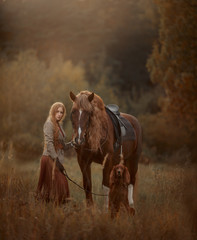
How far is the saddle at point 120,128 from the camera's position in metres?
6.20

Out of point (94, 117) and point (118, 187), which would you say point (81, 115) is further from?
point (118, 187)

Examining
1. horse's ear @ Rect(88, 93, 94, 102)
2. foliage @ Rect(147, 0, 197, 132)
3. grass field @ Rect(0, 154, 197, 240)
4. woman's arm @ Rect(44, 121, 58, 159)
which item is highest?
foliage @ Rect(147, 0, 197, 132)

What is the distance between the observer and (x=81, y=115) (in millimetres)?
5082

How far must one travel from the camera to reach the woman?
16.8 feet

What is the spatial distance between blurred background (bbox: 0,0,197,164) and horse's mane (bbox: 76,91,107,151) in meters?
3.30

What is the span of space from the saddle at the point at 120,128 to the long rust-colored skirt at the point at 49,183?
132cm

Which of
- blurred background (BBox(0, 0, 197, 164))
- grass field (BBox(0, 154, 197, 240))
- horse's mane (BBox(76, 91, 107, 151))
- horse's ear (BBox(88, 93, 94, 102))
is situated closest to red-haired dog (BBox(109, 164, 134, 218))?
grass field (BBox(0, 154, 197, 240))

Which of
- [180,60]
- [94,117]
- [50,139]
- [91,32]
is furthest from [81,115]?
[91,32]

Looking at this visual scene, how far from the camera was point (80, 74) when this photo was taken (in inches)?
672

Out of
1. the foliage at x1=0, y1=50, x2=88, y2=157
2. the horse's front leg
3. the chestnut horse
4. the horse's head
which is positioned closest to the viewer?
the horse's head

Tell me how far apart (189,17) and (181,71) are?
6.94ft

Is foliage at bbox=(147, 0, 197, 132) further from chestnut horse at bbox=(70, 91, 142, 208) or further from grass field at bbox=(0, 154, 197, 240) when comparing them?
grass field at bbox=(0, 154, 197, 240)

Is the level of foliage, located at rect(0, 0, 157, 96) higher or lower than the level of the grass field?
higher

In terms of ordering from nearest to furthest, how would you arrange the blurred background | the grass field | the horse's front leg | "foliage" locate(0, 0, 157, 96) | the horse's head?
1. the grass field
2. the horse's head
3. the horse's front leg
4. the blurred background
5. "foliage" locate(0, 0, 157, 96)
